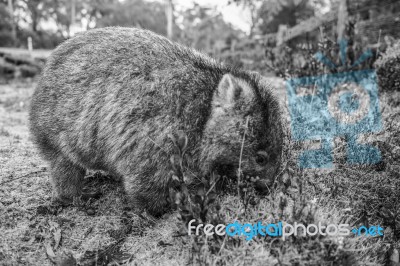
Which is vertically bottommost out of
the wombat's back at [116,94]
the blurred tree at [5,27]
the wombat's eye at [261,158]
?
the wombat's eye at [261,158]

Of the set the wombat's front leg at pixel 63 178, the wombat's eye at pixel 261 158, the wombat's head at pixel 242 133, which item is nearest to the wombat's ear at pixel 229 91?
the wombat's head at pixel 242 133

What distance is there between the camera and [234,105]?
117 inches

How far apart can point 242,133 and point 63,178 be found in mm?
1847

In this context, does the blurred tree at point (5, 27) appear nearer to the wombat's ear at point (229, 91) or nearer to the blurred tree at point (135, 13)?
the blurred tree at point (135, 13)

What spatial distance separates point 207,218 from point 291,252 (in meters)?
0.63

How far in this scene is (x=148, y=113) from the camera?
122 inches

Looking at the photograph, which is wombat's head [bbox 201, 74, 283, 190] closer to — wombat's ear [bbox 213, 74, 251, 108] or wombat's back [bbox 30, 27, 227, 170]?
wombat's ear [bbox 213, 74, 251, 108]

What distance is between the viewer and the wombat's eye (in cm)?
298

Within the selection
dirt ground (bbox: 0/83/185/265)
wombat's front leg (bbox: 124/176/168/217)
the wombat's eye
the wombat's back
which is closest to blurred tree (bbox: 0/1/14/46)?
dirt ground (bbox: 0/83/185/265)

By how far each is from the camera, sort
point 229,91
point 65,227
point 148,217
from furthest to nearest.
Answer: point 65,227 → point 148,217 → point 229,91

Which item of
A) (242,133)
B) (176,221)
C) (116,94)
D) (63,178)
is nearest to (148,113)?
(116,94)

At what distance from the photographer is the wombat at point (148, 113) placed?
3.03 meters

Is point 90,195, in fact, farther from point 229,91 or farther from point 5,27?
point 5,27

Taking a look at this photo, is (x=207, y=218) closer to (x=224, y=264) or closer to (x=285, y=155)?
(x=224, y=264)
